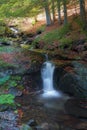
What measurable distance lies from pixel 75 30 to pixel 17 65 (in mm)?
7070

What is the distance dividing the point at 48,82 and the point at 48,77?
338mm

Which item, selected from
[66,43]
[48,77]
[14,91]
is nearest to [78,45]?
[66,43]

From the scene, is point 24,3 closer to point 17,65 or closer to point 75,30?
point 75,30

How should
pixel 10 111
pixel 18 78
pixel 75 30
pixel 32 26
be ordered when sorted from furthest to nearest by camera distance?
1. pixel 32 26
2. pixel 75 30
3. pixel 18 78
4. pixel 10 111

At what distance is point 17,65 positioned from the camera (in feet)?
47.3

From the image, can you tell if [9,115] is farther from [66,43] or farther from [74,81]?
[66,43]

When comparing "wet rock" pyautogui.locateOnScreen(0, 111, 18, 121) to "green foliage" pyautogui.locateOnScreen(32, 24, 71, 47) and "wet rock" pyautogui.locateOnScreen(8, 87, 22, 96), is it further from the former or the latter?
"green foliage" pyautogui.locateOnScreen(32, 24, 71, 47)

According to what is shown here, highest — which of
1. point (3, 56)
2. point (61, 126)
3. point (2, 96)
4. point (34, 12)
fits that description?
point (34, 12)

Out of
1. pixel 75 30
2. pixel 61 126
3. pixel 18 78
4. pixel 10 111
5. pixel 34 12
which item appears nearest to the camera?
pixel 61 126

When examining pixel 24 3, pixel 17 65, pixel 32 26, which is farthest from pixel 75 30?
pixel 32 26

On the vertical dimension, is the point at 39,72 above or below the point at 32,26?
below

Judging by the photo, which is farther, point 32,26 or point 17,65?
point 32,26

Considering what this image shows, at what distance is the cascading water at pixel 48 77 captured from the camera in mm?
13445

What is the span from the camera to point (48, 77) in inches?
561
